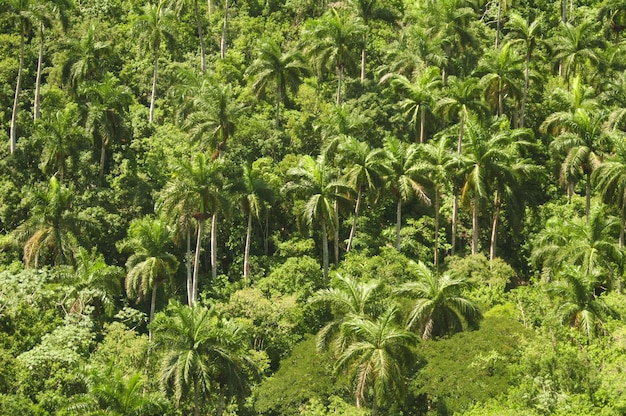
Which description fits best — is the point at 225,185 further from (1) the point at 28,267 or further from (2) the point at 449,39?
(2) the point at 449,39

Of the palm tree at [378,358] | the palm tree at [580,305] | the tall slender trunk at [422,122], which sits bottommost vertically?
the palm tree at [378,358]

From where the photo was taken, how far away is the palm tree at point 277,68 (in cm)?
5688

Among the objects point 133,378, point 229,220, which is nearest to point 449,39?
point 229,220

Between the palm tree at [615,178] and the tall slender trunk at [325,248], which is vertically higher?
the palm tree at [615,178]

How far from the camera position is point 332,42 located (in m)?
57.9

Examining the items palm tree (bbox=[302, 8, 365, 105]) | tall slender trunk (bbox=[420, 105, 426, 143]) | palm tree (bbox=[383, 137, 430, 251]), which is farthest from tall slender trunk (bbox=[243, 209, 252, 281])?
palm tree (bbox=[302, 8, 365, 105])

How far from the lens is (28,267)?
153 ft

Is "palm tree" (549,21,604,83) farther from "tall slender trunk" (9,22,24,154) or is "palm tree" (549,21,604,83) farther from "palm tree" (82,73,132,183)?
"tall slender trunk" (9,22,24,154)

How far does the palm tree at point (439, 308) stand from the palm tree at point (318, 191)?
327 inches

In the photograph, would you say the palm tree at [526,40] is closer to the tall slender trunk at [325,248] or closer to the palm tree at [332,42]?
the palm tree at [332,42]

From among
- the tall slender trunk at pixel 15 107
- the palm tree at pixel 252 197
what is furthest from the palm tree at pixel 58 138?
the palm tree at pixel 252 197

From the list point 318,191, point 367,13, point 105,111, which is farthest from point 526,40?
point 105,111

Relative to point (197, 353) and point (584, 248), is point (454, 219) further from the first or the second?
point (197, 353)

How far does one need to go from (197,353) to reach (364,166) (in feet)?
52.3
